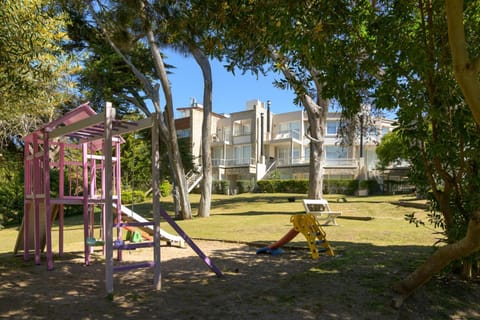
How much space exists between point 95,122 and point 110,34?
41.4ft

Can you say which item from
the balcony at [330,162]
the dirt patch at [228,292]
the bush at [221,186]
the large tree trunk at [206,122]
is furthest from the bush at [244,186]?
the dirt patch at [228,292]

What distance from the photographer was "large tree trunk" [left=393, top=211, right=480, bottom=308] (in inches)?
195

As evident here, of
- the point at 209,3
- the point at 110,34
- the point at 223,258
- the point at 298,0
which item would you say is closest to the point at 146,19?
the point at 209,3

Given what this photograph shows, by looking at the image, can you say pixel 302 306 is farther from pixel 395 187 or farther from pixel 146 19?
pixel 395 187

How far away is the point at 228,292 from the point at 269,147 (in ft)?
146

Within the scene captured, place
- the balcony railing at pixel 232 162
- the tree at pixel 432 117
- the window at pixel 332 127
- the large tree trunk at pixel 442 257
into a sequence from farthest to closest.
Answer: the window at pixel 332 127, the balcony railing at pixel 232 162, the tree at pixel 432 117, the large tree trunk at pixel 442 257

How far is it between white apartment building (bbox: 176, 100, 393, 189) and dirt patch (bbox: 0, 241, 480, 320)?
3445cm

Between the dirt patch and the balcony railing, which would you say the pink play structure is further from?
the balcony railing

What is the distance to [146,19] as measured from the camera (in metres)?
8.35

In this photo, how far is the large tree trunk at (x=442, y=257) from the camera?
4950mm

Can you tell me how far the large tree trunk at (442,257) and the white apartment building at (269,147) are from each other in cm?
3674

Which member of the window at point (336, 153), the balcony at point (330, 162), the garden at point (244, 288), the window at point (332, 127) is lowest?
the garden at point (244, 288)

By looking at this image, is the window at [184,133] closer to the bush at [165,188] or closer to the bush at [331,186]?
the bush at [165,188]

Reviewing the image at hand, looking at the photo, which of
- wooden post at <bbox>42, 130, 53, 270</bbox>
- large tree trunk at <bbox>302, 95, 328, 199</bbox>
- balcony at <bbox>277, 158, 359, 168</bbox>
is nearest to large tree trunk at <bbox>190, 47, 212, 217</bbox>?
large tree trunk at <bbox>302, 95, 328, 199</bbox>
